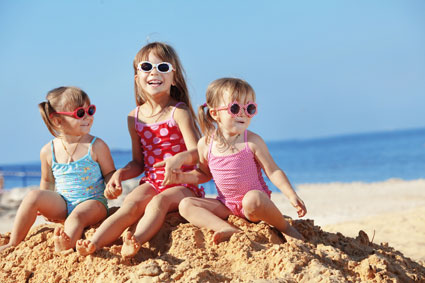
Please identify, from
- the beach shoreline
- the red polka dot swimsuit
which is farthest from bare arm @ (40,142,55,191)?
the beach shoreline

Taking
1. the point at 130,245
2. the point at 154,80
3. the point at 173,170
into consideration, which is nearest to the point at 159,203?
the point at 173,170

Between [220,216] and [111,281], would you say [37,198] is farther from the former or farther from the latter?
[220,216]

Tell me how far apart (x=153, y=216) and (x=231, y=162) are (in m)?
0.69

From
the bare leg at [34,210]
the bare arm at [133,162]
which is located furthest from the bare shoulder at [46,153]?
the bare arm at [133,162]

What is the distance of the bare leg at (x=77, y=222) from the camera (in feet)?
11.6

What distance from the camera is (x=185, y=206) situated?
3621 millimetres

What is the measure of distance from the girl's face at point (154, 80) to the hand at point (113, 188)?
0.84m

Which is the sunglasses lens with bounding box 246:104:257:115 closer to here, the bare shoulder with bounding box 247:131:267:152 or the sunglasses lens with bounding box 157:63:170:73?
the bare shoulder with bounding box 247:131:267:152

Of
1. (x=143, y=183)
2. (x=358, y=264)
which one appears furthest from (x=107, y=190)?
(x=358, y=264)

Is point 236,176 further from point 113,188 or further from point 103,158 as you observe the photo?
point 103,158

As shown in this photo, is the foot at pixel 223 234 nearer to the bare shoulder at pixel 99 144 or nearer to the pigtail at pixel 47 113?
the bare shoulder at pixel 99 144

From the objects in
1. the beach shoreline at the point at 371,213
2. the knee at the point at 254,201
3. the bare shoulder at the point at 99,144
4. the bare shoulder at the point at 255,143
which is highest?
the bare shoulder at the point at 255,143

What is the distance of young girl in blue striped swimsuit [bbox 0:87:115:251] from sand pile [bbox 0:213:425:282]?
217 mm

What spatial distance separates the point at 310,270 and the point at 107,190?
1.61 metres
